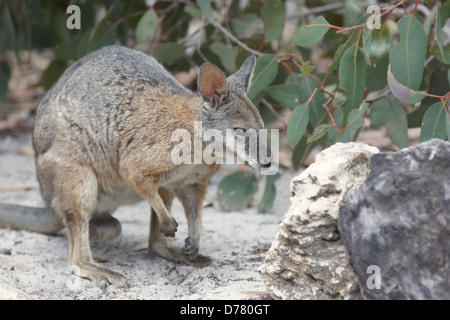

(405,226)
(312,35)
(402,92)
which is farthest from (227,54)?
(405,226)

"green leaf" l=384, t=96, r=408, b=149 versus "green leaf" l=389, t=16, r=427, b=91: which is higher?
"green leaf" l=389, t=16, r=427, b=91

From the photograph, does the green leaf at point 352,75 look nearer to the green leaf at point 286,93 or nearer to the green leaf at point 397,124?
the green leaf at point 397,124

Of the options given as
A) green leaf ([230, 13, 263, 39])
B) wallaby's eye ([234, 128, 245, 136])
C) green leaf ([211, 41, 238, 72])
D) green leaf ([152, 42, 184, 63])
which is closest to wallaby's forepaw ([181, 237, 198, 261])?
wallaby's eye ([234, 128, 245, 136])

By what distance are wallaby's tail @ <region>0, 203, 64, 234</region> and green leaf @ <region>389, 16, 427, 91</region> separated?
8.29 feet

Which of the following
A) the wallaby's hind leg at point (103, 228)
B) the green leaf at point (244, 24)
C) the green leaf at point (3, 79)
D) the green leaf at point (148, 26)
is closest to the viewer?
the wallaby's hind leg at point (103, 228)

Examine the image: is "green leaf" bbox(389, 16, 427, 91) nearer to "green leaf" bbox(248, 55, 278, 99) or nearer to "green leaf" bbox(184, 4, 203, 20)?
"green leaf" bbox(248, 55, 278, 99)

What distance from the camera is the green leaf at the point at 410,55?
3.55m

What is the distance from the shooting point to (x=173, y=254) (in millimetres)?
Answer: 4176

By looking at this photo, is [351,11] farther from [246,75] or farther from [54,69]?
[54,69]

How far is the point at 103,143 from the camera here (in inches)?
155

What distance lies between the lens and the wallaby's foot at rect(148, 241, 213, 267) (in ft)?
13.0

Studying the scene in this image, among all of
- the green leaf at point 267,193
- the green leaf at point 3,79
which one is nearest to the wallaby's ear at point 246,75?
the green leaf at point 267,193

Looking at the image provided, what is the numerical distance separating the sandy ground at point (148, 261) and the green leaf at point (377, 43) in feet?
4.57

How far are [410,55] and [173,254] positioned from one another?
1.97 m
